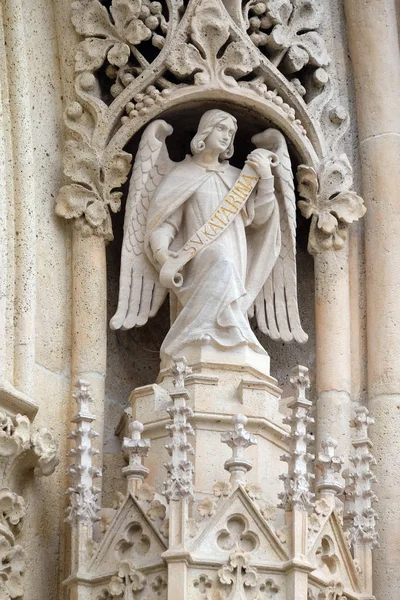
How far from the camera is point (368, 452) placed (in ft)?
30.6

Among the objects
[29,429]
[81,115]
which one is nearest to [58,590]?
[29,429]

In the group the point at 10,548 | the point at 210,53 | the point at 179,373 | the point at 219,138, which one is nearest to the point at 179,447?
the point at 179,373

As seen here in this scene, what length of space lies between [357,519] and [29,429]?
1.46m

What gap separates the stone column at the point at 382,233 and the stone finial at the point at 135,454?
1.17 meters

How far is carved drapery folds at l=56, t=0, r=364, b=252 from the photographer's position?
9.89 meters

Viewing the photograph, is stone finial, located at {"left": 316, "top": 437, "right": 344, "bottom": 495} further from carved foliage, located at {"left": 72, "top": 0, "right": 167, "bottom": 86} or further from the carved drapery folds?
carved foliage, located at {"left": 72, "top": 0, "right": 167, "bottom": 86}

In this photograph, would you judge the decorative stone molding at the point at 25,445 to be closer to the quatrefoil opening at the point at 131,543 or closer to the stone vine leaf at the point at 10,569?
the stone vine leaf at the point at 10,569

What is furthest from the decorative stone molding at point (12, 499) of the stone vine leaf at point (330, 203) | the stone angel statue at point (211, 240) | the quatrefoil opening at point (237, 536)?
the stone vine leaf at point (330, 203)

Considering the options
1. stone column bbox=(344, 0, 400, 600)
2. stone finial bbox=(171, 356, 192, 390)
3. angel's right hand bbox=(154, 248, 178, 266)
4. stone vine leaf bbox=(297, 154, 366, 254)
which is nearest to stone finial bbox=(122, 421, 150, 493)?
stone finial bbox=(171, 356, 192, 390)

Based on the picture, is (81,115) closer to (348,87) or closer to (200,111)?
(200,111)

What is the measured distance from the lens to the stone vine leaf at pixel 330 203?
32.8ft

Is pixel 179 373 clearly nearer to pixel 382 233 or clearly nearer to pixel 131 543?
pixel 131 543

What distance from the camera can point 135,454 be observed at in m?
8.97

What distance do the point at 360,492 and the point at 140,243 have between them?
1551 millimetres
